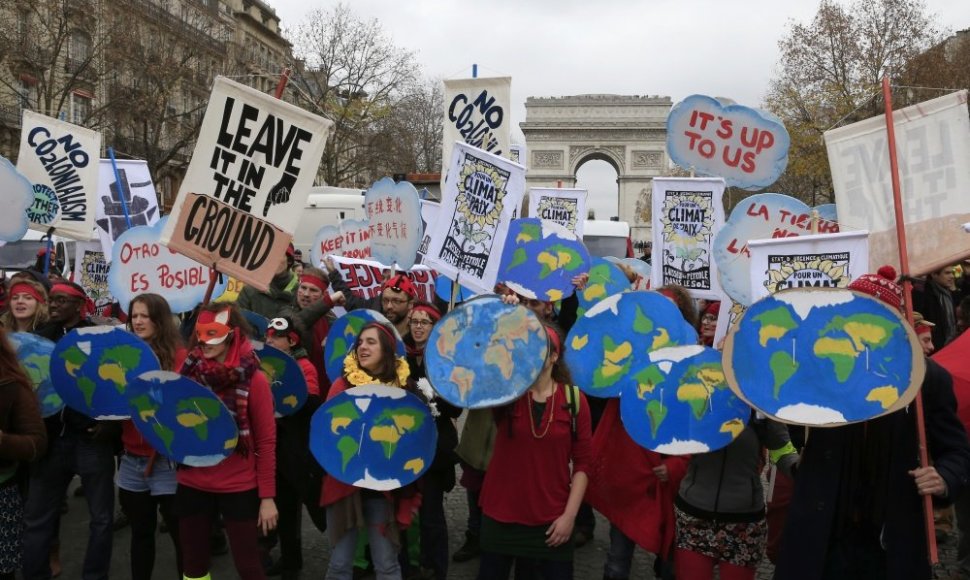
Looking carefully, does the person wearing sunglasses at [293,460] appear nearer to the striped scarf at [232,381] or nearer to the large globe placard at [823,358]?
the striped scarf at [232,381]

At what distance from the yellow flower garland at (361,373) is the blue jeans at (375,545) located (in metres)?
0.59

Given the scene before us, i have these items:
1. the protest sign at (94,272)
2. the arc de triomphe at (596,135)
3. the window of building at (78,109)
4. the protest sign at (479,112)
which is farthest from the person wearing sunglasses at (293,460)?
the arc de triomphe at (596,135)

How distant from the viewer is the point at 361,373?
407cm

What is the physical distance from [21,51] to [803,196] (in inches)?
1202

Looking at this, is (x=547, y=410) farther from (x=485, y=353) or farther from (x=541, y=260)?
(x=541, y=260)

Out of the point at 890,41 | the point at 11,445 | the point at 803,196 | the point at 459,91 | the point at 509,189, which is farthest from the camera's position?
the point at 803,196

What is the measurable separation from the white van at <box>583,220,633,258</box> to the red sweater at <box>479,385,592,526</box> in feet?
56.8

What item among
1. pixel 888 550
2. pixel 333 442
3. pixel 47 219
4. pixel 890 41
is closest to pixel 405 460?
pixel 333 442

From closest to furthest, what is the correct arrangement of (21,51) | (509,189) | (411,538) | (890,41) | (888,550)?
(888,550), (411,538), (509,189), (21,51), (890,41)

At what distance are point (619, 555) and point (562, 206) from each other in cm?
570

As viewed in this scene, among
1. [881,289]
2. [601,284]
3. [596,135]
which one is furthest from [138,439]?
[596,135]

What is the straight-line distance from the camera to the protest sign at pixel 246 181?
4.57 metres

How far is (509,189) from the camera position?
5.86 meters

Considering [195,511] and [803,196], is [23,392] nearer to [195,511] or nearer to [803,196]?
[195,511]
